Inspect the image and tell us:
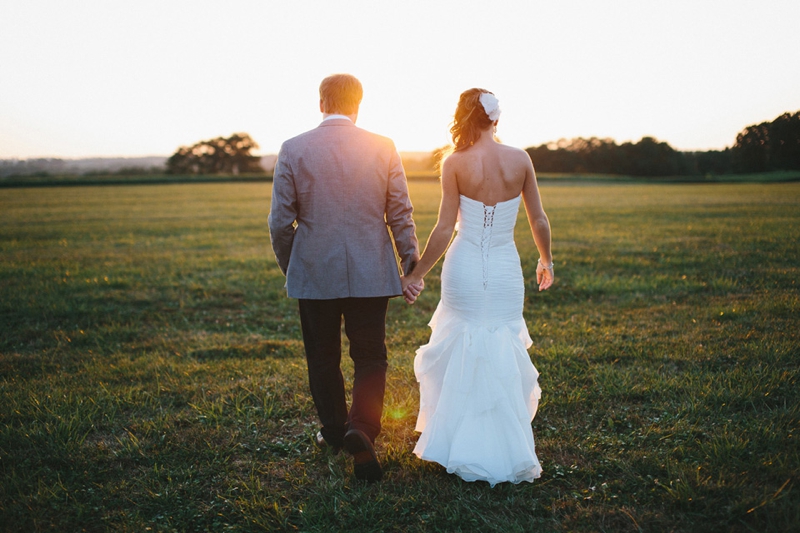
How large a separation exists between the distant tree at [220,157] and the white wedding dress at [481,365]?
9546cm

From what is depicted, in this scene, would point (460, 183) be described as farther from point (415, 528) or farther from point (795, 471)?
point (795, 471)

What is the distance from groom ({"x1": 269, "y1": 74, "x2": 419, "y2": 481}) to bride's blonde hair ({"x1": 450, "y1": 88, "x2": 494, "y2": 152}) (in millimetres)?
479

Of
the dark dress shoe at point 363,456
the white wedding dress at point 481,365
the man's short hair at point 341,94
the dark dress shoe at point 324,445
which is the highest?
the man's short hair at point 341,94

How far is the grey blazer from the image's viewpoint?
361cm

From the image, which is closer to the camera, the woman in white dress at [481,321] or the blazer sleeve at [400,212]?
the woman in white dress at [481,321]

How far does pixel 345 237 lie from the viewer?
367 cm

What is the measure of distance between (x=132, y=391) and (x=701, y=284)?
27.4 ft

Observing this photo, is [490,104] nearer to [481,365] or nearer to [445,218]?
[445,218]

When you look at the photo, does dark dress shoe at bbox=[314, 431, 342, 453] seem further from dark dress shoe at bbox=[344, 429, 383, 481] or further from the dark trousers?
dark dress shoe at bbox=[344, 429, 383, 481]

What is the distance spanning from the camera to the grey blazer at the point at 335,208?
142 inches

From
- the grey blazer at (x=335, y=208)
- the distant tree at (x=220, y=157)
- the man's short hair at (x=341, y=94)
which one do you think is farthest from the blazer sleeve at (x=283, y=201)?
the distant tree at (x=220, y=157)

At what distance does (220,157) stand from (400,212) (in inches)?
4078

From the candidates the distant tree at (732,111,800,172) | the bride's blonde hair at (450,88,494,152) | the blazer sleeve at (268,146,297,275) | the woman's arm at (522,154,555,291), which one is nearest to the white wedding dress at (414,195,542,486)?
the woman's arm at (522,154,555,291)

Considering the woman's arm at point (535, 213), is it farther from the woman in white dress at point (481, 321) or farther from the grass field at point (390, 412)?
the grass field at point (390, 412)
